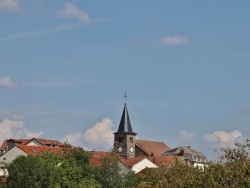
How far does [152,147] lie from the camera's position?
16238cm

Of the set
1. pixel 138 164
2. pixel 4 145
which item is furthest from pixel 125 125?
pixel 4 145

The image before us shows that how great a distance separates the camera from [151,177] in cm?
6475

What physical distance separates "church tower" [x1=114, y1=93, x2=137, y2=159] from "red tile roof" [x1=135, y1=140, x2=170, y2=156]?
5.82m

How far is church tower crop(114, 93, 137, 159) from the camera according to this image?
148500 millimetres

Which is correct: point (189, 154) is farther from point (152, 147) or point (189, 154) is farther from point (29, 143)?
point (29, 143)

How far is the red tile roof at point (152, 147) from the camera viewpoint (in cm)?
15640

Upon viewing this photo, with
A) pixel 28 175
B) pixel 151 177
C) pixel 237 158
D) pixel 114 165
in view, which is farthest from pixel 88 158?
pixel 237 158

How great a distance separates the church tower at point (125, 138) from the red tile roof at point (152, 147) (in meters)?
5.82

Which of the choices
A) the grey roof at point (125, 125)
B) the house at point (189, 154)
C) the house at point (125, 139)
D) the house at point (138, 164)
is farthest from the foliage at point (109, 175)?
the house at point (189, 154)

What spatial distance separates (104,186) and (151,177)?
26.6m

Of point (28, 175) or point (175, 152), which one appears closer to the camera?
point (28, 175)

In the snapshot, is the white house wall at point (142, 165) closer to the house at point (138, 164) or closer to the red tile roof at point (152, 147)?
the house at point (138, 164)

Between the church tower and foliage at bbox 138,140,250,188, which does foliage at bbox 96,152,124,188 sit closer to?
foliage at bbox 138,140,250,188

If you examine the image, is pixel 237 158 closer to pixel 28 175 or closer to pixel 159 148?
pixel 28 175
